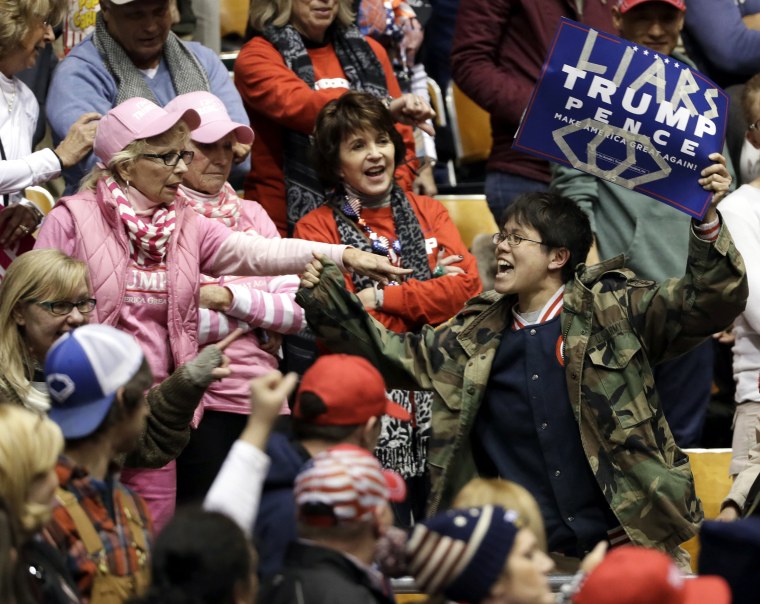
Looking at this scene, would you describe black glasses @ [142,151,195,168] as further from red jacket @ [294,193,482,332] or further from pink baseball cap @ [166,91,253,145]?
red jacket @ [294,193,482,332]

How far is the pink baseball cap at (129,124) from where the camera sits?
508 cm

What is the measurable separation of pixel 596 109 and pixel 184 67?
5.71 feet

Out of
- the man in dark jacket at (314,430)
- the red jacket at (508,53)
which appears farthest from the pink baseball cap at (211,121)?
the man in dark jacket at (314,430)

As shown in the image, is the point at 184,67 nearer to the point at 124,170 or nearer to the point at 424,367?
the point at 124,170

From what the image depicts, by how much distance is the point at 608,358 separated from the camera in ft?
16.3

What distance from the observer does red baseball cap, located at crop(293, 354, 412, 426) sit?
3.92 meters

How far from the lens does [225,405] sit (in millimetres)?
5332

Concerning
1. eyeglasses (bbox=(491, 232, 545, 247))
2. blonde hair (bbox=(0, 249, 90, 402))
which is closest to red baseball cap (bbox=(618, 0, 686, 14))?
eyeglasses (bbox=(491, 232, 545, 247))

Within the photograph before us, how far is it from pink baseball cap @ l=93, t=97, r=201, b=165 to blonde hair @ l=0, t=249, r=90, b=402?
19.1 inches

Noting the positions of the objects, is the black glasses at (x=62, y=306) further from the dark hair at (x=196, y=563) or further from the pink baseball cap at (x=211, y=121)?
the dark hair at (x=196, y=563)

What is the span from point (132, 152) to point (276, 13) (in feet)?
5.64

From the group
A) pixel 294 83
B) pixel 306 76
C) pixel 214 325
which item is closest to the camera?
pixel 214 325

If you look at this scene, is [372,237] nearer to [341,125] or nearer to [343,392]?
[341,125]

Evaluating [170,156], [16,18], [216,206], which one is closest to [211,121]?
[216,206]
